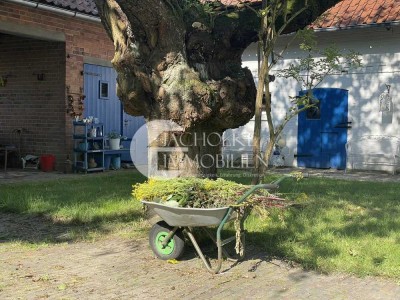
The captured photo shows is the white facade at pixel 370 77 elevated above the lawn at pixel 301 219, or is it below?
above

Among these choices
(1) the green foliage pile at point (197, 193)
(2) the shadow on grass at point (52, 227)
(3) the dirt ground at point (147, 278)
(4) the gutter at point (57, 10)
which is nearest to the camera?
(3) the dirt ground at point (147, 278)

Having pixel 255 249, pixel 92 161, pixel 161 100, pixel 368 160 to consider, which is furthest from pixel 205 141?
pixel 368 160

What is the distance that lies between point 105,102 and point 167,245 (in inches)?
341

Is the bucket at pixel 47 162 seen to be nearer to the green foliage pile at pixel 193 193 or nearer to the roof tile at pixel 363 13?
the roof tile at pixel 363 13

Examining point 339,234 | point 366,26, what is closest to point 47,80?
point 366,26

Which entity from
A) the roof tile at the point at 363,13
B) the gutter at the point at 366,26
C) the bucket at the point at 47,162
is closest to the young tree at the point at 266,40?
the roof tile at the point at 363,13

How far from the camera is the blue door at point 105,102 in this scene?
41.3ft

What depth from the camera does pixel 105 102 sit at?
13.2 metres

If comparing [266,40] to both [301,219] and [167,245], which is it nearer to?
[301,219]

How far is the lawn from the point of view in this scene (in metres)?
5.06

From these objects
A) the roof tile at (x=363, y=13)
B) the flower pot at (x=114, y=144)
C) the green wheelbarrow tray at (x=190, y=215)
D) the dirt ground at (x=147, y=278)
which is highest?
the roof tile at (x=363, y=13)

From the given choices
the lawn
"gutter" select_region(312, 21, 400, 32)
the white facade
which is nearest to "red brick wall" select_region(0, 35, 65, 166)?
the lawn

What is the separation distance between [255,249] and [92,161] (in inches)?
289

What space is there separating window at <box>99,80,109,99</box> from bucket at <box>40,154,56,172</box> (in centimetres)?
205
